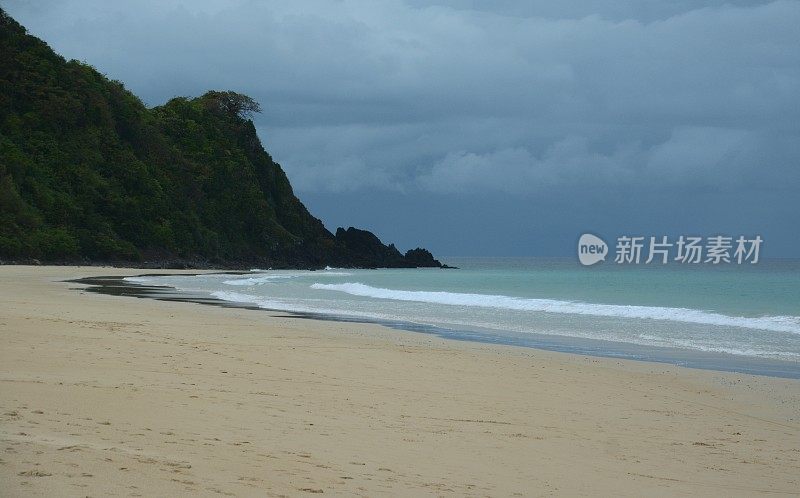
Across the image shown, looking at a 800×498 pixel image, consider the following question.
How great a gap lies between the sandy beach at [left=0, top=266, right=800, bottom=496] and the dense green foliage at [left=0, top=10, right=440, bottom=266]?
51.8 meters

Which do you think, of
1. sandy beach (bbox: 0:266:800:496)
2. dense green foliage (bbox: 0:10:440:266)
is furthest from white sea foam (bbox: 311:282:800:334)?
dense green foliage (bbox: 0:10:440:266)

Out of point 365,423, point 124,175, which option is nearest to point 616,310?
point 365,423

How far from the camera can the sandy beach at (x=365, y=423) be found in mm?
4785

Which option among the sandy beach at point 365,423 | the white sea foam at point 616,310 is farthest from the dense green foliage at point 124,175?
the sandy beach at point 365,423

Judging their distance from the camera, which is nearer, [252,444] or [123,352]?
[252,444]

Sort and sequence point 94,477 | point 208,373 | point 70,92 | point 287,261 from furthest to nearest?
point 287,261
point 70,92
point 208,373
point 94,477

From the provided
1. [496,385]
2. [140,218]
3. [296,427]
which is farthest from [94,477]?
[140,218]

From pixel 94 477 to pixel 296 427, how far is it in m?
2.23

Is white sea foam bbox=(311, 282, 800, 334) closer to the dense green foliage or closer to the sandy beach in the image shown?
the sandy beach

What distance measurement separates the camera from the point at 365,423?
263 inches

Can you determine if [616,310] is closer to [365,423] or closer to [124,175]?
[365,423]

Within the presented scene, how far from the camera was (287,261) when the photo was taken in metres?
98.8

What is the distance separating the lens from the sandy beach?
4.79 metres

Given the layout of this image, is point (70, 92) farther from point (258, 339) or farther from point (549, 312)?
point (258, 339)
